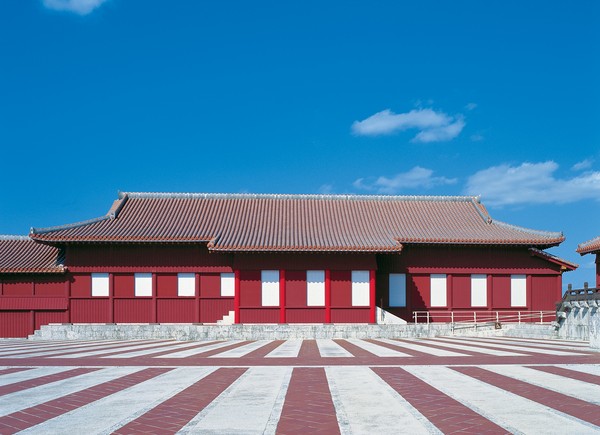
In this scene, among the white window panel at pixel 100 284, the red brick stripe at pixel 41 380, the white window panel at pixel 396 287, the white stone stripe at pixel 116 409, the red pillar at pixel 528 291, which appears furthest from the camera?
the red pillar at pixel 528 291

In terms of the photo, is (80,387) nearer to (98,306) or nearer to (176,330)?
(176,330)

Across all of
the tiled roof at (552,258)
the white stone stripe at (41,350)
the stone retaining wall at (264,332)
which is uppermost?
the tiled roof at (552,258)

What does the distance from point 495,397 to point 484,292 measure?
24.3m

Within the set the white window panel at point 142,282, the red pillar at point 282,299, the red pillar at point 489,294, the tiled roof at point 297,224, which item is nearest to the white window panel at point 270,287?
the red pillar at point 282,299

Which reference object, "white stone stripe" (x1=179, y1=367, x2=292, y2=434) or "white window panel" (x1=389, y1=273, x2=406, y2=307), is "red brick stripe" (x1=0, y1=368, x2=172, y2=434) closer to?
"white stone stripe" (x1=179, y1=367, x2=292, y2=434)

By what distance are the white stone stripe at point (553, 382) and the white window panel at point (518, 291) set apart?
20945mm

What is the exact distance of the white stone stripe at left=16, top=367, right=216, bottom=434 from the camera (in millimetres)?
6328

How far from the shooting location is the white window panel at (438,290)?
30.8m

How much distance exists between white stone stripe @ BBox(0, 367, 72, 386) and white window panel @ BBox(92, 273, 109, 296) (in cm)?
1806

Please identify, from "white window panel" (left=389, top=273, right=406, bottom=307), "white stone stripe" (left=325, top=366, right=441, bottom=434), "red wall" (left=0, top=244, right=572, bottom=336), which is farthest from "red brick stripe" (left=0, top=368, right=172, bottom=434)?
"white window panel" (left=389, top=273, right=406, bottom=307)

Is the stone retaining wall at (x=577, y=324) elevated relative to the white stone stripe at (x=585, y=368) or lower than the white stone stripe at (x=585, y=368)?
lower

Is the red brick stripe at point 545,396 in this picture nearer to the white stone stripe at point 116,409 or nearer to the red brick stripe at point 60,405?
the white stone stripe at point 116,409

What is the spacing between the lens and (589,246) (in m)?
26.9

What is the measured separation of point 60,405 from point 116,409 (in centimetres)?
94
